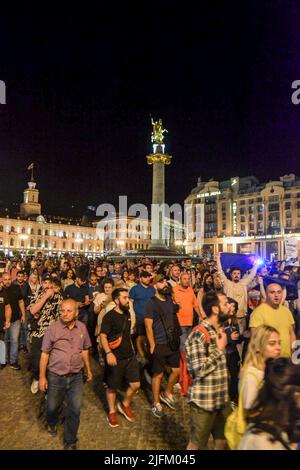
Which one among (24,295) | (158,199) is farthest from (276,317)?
(158,199)

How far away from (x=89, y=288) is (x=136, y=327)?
2.50 m

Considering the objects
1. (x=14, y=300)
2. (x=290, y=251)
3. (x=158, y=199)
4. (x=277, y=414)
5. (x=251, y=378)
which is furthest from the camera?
(x=158, y=199)

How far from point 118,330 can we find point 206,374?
2.00m

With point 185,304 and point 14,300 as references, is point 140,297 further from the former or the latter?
point 14,300

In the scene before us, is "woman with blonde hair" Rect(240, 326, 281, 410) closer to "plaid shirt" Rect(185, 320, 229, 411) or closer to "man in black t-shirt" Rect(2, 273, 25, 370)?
"plaid shirt" Rect(185, 320, 229, 411)

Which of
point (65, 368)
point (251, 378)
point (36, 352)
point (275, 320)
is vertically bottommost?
point (36, 352)

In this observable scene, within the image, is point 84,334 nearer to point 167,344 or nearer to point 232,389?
point 167,344

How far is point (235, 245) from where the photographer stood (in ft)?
309

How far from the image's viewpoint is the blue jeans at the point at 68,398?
4.68 m

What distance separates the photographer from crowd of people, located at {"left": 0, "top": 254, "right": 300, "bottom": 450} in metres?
2.91

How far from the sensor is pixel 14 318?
8141mm

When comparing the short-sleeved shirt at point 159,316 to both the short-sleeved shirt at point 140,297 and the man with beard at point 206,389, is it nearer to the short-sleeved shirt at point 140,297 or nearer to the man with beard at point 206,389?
the short-sleeved shirt at point 140,297

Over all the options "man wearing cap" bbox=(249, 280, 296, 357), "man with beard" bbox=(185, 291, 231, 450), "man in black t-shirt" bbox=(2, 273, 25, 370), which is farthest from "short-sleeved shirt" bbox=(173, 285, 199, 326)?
"man in black t-shirt" bbox=(2, 273, 25, 370)
